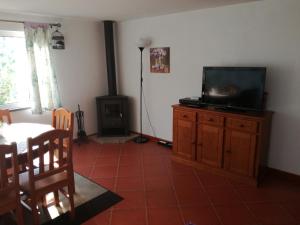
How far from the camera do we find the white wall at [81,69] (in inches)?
160

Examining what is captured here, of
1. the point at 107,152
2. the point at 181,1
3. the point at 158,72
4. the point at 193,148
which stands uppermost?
the point at 181,1

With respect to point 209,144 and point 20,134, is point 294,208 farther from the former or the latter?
point 20,134

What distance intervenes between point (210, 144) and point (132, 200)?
4.06 ft

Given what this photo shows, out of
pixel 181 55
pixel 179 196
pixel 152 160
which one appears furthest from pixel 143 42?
pixel 179 196

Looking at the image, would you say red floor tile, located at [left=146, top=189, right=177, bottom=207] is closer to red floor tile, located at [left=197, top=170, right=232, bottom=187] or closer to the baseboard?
red floor tile, located at [left=197, top=170, right=232, bottom=187]

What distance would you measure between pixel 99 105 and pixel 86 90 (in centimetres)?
38

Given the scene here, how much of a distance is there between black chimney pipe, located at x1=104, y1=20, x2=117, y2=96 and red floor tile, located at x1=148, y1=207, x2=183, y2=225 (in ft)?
9.03

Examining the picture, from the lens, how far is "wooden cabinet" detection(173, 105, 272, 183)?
275 cm

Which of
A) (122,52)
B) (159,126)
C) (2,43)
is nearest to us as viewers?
(2,43)

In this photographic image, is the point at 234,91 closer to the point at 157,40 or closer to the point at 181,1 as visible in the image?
the point at 181,1

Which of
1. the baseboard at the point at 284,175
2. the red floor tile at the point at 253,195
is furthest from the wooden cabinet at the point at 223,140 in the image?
the baseboard at the point at 284,175

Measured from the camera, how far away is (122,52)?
183 inches

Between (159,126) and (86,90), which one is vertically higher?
(86,90)

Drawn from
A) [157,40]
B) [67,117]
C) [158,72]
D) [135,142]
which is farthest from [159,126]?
[67,117]
